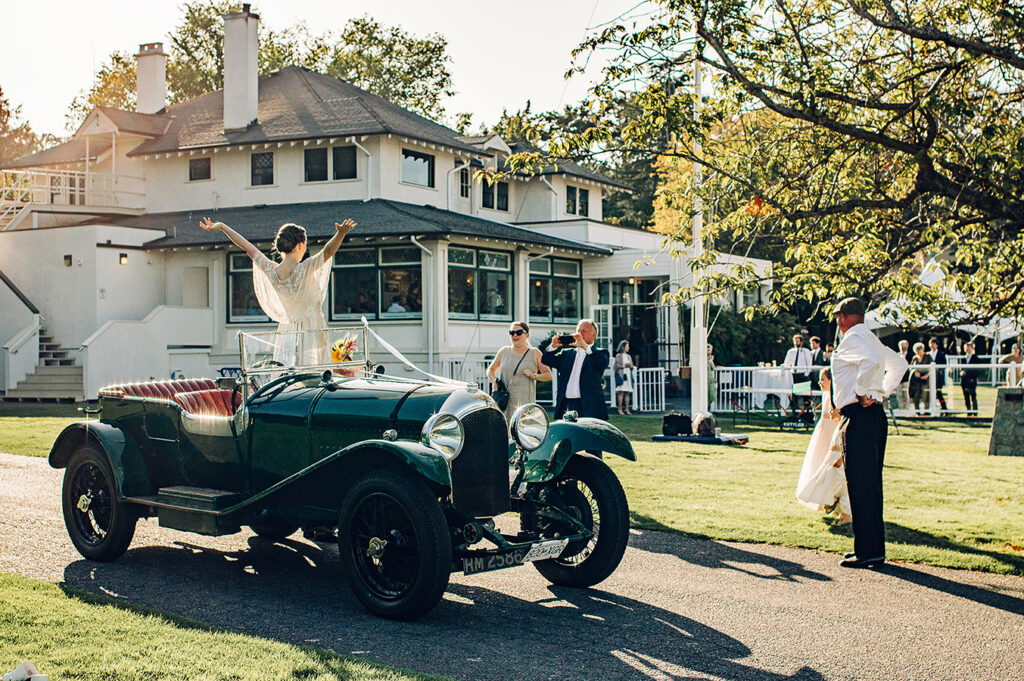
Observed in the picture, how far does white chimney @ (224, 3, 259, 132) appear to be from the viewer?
1286 inches

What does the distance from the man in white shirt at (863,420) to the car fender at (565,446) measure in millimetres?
1940

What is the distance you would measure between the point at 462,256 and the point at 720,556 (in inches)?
866

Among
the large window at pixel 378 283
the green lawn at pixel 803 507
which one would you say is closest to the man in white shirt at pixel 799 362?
the green lawn at pixel 803 507

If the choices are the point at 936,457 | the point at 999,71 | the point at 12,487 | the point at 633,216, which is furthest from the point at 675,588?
the point at 633,216

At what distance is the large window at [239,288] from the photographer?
30859mm

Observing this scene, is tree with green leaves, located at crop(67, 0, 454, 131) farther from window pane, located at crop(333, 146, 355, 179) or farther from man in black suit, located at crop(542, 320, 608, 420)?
man in black suit, located at crop(542, 320, 608, 420)

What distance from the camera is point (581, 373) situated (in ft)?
36.3

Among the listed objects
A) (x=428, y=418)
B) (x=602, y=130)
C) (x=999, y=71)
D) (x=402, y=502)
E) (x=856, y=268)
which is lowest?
Answer: (x=402, y=502)

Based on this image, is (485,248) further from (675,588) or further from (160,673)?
(160,673)

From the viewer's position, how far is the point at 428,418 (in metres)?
6.66

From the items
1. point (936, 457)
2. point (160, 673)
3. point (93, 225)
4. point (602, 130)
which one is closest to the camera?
point (160, 673)

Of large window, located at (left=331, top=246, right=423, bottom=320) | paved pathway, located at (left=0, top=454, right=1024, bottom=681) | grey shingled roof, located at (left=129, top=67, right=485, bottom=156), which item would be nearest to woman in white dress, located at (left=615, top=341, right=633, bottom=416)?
large window, located at (left=331, top=246, right=423, bottom=320)

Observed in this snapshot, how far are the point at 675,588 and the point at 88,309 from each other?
2649 centimetres

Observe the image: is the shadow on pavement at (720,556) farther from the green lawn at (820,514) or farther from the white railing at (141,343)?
the white railing at (141,343)
